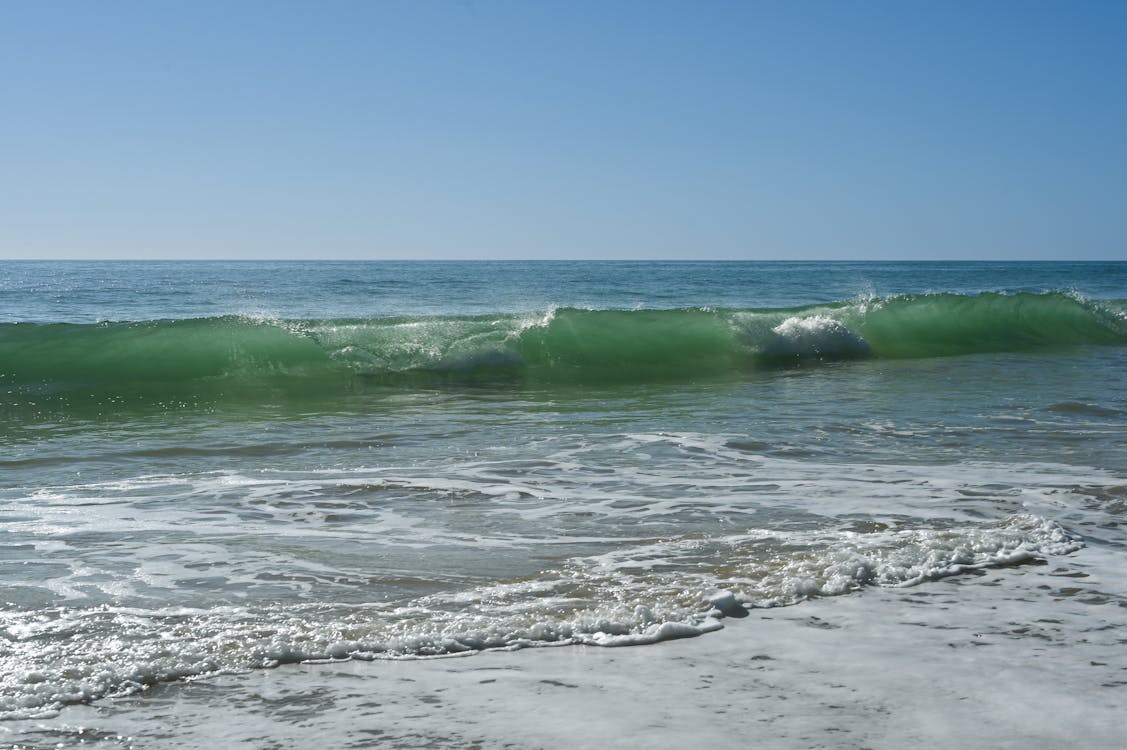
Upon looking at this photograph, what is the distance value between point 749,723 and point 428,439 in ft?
17.0

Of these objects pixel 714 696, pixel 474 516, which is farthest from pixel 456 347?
pixel 714 696

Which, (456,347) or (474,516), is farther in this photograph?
(456,347)

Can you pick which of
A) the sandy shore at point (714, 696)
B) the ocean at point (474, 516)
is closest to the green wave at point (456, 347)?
the ocean at point (474, 516)

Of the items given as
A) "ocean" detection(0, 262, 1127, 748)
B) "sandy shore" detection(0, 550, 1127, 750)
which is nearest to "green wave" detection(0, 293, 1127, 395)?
"ocean" detection(0, 262, 1127, 748)

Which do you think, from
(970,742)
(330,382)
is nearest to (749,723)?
(970,742)

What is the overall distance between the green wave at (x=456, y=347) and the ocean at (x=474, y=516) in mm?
84

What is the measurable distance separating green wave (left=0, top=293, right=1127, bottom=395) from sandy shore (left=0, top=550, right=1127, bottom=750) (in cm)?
913

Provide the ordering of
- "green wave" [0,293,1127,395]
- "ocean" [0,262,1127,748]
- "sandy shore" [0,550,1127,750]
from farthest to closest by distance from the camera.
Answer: "green wave" [0,293,1127,395] → "ocean" [0,262,1127,748] → "sandy shore" [0,550,1127,750]

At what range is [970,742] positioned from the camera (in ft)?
8.20

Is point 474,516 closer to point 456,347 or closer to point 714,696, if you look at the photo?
point 714,696

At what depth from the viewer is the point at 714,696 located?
2.81 meters

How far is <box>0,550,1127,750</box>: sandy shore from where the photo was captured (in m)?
2.55

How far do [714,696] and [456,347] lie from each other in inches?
426

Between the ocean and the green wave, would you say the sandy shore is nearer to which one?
the ocean
